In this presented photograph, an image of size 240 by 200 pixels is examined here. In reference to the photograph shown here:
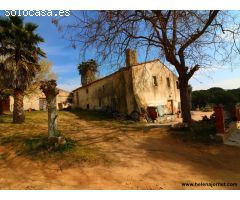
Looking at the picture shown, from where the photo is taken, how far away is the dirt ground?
7.24 metres

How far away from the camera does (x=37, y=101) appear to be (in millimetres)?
36312

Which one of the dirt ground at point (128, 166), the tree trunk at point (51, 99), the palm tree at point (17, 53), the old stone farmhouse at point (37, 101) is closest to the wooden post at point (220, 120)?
the dirt ground at point (128, 166)

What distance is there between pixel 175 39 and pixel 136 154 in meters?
6.06

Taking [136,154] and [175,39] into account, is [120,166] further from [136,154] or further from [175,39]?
[175,39]

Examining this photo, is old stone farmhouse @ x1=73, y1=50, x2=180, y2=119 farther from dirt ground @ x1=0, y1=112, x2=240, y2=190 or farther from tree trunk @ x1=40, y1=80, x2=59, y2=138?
tree trunk @ x1=40, y1=80, x2=59, y2=138

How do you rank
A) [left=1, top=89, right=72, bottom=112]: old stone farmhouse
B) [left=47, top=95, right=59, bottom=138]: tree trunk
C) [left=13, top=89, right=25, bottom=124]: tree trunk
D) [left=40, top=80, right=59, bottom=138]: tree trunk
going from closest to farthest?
[left=47, top=95, right=59, bottom=138]: tree trunk < [left=40, top=80, right=59, bottom=138]: tree trunk < [left=13, top=89, right=25, bottom=124]: tree trunk < [left=1, top=89, right=72, bottom=112]: old stone farmhouse

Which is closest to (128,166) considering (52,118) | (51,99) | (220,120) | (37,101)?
(52,118)

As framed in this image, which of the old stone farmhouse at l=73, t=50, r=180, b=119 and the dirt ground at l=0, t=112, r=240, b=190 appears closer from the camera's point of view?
the dirt ground at l=0, t=112, r=240, b=190

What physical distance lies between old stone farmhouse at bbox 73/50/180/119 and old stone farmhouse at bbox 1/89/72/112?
7.11m

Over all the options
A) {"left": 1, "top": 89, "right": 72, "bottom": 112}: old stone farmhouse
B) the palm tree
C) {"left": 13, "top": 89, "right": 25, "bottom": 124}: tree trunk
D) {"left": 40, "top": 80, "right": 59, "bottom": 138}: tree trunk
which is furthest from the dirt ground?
{"left": 1, "top": 89, "right": 72, "bottom": 112}: old stone farmhouse

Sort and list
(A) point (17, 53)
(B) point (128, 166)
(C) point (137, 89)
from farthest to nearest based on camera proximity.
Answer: (C) point (137, 89), (A) point (17, 53), (B) point (128, 166)

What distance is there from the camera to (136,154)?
1056 cm

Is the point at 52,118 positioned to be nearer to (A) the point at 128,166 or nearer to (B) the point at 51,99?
(B) the point at 51,99

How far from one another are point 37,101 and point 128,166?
3001 cm
